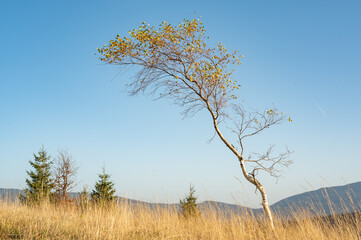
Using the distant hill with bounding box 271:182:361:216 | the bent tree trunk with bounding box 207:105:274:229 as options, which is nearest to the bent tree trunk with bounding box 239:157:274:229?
the bent tree trunk with bounding box 207:105:274:229

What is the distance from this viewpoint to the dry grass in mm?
4693

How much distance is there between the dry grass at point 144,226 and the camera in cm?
469

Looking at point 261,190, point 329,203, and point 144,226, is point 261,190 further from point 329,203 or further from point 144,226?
point 144,226

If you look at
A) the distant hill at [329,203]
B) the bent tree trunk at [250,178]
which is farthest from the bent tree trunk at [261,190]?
the distant hill at [329,203]

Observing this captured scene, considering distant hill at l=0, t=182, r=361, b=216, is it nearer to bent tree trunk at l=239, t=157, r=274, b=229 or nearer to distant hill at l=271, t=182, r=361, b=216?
distant hill at l=271, t=182, r=361, b=216

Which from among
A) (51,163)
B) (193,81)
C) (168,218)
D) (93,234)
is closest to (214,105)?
(193,81)

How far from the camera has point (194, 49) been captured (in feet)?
30.6

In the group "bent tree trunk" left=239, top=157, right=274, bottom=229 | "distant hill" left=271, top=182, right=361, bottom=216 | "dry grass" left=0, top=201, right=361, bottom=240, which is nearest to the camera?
"dry grass" left=0, top=201, right=361, bottom=240

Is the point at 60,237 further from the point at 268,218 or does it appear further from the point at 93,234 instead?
the point at 268,218

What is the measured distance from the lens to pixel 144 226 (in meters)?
6.01

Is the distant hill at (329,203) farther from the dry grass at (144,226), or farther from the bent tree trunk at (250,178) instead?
the bent tree trunk at (250,178)

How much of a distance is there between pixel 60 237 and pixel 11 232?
2.83 feet

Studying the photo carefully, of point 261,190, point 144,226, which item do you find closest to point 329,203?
point 261,190

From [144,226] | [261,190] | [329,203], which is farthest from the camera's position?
[261,190]
